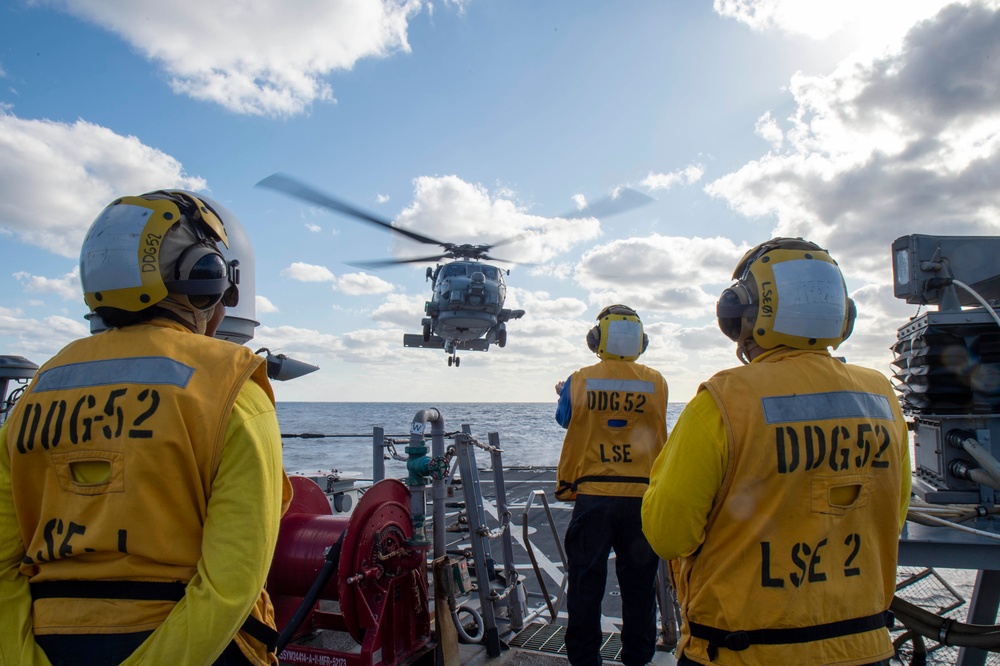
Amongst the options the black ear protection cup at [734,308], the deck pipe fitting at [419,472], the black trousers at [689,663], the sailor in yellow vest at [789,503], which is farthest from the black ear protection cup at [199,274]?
the deck pipe fitting at [419,472]

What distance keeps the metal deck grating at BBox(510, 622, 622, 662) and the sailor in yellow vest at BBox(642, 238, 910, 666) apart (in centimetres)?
273

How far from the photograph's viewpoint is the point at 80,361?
1.78m

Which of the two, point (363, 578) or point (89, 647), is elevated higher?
point (89, 647)

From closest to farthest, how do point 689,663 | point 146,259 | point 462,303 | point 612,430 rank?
1. point 146,259
2. point 689,663
3. point 612,430
4. point 462,303

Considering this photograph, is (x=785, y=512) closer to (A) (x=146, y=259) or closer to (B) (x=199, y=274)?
(B) (x=199, y=274)

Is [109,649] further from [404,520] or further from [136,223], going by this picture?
[404,520]

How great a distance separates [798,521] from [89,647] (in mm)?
2049

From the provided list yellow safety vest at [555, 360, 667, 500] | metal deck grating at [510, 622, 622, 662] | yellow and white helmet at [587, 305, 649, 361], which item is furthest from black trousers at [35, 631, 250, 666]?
yellow and white helmet at [587, 305, 649, 361]

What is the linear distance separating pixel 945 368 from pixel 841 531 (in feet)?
6.64

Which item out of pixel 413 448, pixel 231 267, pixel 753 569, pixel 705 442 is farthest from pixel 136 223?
pixel 413 448

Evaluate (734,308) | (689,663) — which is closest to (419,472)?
(689,663)

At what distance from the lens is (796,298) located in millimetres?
2209

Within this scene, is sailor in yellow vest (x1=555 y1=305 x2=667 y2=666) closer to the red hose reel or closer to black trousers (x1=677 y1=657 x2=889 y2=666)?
the red hose reel

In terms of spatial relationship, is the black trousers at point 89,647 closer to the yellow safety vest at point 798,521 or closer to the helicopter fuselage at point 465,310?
the yellow safety vest at point 798,521
